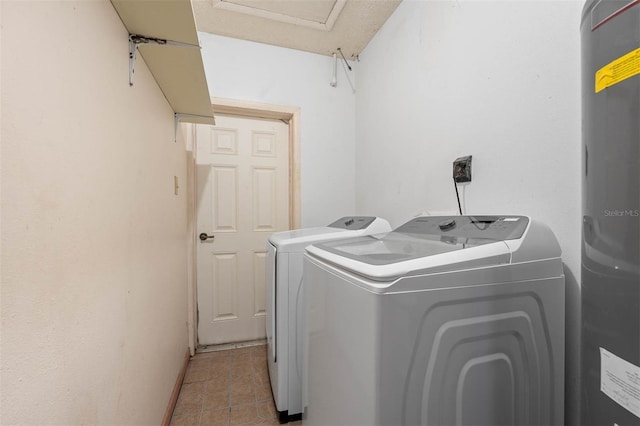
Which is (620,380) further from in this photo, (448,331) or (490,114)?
(490,114)

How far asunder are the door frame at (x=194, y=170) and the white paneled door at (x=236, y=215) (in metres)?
0.06

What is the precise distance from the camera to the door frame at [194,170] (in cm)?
230

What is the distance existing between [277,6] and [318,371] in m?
2.26

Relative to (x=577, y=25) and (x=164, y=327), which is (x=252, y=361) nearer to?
(x=164, y=327)

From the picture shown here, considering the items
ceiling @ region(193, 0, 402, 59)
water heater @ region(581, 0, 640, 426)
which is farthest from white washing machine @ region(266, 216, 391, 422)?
ceiling @ region(193, 0, 402, 59)

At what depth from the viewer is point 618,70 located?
507 millimetres

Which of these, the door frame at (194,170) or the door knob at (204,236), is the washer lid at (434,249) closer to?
the door frame at (194,170)

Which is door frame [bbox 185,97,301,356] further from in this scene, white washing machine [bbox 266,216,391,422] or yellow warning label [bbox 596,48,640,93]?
yellow warning label [bbox 596,48,640,93]

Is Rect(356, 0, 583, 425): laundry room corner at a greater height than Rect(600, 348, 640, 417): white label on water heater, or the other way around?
Rect(356, 0, 583, 425): laundry room corner

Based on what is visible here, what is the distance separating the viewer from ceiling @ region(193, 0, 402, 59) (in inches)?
75.9

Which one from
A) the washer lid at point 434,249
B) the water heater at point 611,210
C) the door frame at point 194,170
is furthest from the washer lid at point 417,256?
the door frame at point 194,170

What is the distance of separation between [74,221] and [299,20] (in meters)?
2.07

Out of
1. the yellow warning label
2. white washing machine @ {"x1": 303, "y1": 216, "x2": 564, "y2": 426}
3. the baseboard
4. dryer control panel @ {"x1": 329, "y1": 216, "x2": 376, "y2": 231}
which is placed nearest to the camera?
the yellow warning label

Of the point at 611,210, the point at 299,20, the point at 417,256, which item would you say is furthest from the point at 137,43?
the point at 611,210
